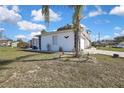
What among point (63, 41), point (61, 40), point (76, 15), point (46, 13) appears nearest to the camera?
point (46, 13)

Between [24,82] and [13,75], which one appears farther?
[13,75]

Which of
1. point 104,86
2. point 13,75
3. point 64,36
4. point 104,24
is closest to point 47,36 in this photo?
point 64,36

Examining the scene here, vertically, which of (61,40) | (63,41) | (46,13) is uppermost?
(46,13)

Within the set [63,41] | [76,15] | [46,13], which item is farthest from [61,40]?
[46,13]

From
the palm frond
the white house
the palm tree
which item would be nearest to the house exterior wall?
the white house

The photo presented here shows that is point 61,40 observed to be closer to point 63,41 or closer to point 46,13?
point 63,41

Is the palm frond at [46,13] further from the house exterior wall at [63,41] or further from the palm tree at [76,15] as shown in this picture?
the house exterior wall at [63,41]

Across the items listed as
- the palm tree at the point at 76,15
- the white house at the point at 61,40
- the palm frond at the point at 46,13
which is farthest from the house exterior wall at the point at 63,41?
the palm frond at the point at 46,13

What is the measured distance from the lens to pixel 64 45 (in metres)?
21.3

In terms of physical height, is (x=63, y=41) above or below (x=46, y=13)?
below
